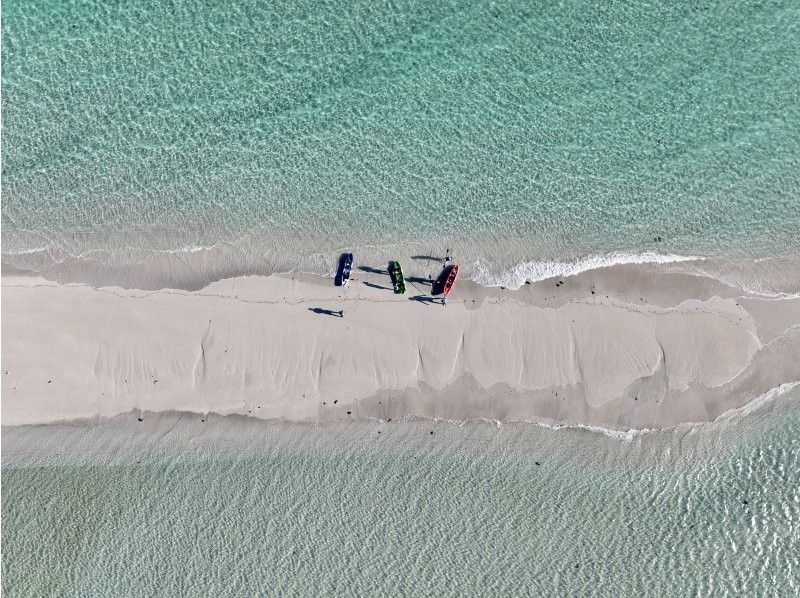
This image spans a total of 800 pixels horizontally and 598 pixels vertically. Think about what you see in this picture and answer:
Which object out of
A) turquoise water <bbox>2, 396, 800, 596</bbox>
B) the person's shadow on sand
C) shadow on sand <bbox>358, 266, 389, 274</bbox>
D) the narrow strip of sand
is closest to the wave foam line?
the narrow strip of sand

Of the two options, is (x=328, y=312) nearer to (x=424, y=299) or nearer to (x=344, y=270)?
(x=344, y=270)

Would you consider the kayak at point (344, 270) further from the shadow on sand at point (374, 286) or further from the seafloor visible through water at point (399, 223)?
the shadow on sand at point (374, 286)

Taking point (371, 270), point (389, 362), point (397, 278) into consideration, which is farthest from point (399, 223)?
point (389, 362)

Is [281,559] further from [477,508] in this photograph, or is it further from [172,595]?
[477,508]

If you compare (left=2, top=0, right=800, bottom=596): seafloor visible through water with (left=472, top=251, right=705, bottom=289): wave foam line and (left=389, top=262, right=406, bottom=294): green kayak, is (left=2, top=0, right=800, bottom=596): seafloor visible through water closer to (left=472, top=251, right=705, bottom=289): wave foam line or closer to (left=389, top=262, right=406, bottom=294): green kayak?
(left=472, top=251, right=705, bottom=289): wave foam line

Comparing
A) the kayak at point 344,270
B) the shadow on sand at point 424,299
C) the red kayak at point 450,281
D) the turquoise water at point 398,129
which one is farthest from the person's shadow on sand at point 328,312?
the red kayak at point 450,281

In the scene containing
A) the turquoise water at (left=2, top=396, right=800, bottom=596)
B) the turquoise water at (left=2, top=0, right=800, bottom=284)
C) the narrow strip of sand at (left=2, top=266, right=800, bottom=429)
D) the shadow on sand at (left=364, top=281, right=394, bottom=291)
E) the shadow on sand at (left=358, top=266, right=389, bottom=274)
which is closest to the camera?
the turquoise water at (left=2, top=396, right=800, bottom=596)
